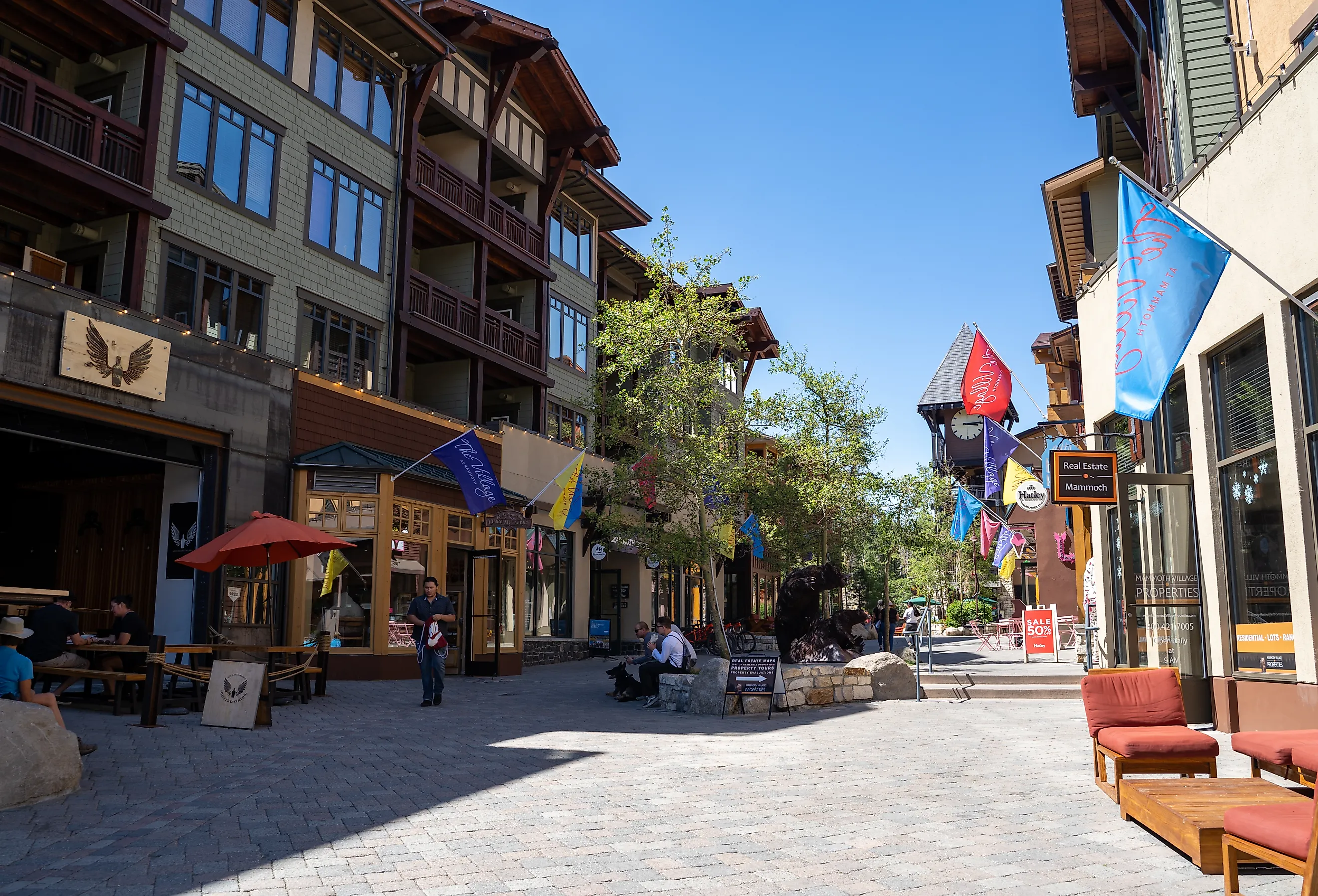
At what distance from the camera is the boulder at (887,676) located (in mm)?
16609

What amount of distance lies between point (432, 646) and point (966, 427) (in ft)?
222

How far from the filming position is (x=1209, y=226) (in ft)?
38.6

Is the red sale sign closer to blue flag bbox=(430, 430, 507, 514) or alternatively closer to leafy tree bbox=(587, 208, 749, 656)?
leafy tree bbox=(587, 208, 749, 656)

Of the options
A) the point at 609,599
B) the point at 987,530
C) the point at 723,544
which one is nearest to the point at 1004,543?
the point at 987,530

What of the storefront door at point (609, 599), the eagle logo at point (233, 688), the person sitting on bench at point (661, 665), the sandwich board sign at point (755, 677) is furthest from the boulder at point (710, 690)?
the storefront door at point (609, 599)

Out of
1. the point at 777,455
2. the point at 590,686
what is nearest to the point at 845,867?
the point at 590,686

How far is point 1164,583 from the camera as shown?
12812 millimetres

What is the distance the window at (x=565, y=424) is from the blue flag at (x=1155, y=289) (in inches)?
824

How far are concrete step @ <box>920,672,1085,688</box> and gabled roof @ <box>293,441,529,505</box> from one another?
30.5ft

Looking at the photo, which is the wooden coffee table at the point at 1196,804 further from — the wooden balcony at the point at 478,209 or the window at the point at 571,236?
the window at the point at 571,236

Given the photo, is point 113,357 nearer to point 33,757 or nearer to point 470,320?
point 33,757

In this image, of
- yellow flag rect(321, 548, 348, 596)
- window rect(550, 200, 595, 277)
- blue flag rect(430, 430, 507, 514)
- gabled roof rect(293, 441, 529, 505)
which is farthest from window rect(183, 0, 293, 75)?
window rect(550, 200, 595, 277)

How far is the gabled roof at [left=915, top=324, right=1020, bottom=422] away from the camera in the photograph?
3120 inches

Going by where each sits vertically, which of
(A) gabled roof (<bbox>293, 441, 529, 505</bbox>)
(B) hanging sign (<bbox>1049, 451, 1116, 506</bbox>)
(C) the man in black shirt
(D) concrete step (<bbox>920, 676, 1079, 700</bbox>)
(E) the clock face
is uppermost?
(E) the clock face
